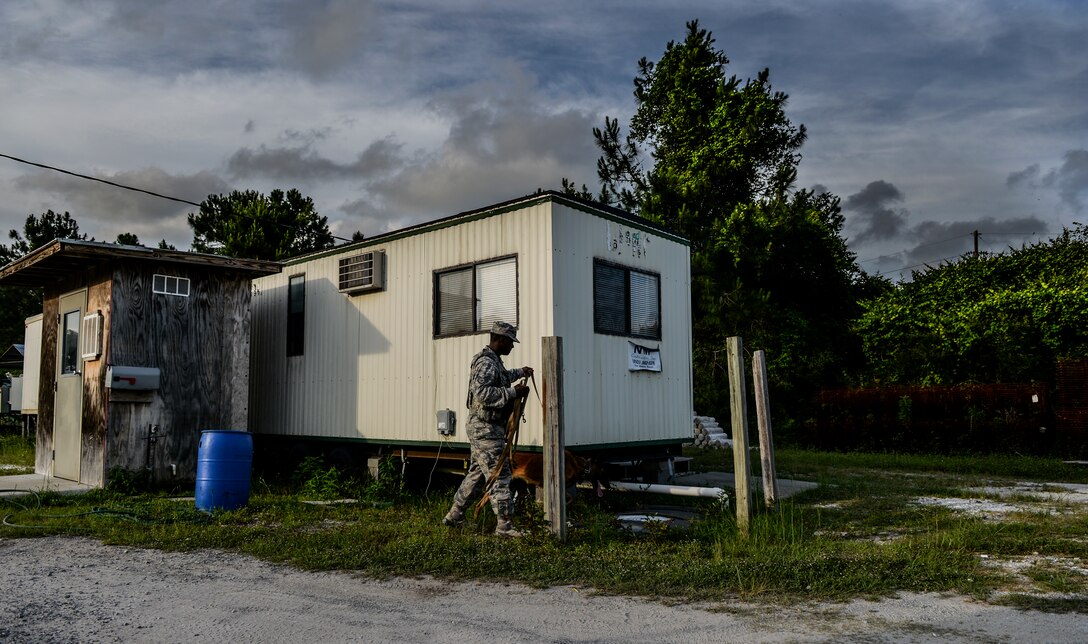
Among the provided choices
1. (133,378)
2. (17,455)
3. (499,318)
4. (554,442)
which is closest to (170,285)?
(133,378)

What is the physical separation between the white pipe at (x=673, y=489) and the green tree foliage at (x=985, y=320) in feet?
43.0

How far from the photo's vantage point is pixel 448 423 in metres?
9.30

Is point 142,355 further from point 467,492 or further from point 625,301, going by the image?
point 625,301

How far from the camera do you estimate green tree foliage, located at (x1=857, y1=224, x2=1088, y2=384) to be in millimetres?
18359

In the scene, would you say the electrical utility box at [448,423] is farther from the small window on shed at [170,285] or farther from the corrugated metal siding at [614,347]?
the small window on shed at [170,285]

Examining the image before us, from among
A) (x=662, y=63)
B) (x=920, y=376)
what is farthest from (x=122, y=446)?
(x=662, y=63)

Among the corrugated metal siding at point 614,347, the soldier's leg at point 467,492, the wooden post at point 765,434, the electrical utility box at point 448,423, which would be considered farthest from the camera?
the electrical utility box at point 448,423

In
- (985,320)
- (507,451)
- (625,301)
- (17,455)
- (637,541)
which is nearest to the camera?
(637,541)

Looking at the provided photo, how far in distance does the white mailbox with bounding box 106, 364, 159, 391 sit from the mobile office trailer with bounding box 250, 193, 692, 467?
76.5 inches

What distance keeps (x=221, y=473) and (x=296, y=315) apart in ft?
12.2

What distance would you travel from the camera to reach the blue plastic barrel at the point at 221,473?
8.66 meters

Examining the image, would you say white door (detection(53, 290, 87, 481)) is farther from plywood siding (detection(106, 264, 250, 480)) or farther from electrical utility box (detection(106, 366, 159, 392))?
electrical utility box (detection(106, 366, 159, 392))

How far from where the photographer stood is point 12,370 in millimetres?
31078

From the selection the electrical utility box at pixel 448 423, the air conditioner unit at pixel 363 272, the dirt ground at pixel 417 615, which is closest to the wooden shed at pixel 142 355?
the air conditioner unit at pixel 363 272
